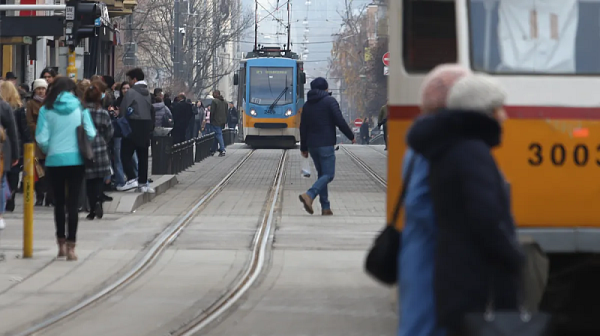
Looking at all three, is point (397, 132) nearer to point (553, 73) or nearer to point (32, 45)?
point (553, 73)

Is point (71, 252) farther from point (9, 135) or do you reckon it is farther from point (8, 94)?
point (8, 94)

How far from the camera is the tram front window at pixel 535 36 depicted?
6.70m

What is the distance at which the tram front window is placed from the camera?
6.70 m

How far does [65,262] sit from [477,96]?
748 cm

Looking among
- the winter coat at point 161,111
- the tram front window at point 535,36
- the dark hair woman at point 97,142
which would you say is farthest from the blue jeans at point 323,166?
the tram front window at point 535,36

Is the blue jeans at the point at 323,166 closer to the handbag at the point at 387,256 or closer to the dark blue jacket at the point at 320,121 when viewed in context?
the dark blue jacket at the point at 320,121

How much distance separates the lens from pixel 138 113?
1694cm

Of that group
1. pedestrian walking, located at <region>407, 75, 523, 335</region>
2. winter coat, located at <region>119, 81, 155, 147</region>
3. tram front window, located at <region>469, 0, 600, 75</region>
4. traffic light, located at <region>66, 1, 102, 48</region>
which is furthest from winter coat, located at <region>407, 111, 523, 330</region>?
traffic light, located at <region>66, 1, 102, 48</region>

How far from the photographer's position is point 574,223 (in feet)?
21.5

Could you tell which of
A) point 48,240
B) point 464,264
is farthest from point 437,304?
point 48,240

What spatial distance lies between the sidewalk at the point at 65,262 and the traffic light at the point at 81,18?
250 cm

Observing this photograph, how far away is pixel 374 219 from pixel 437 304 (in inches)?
450

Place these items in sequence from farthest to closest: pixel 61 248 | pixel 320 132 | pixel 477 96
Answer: pixel 320 132, pixel 61 248, pixel 477 96

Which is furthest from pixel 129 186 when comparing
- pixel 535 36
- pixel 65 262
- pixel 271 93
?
pixel 271 93
